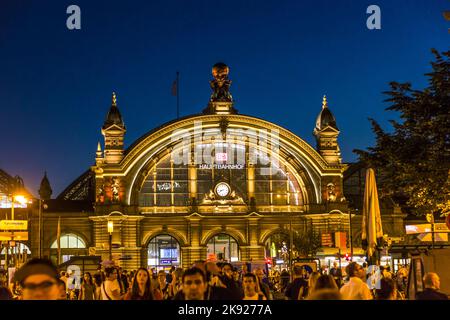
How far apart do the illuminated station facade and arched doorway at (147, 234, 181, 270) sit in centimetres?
8

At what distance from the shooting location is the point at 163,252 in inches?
2712

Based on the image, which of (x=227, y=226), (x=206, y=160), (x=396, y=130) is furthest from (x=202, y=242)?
(x=396, y=130)

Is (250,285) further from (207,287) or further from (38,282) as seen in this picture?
(38,282)

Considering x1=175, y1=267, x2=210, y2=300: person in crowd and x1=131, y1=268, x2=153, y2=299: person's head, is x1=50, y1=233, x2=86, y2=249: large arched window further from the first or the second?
x1=175, y1=267, x2=210, y2=300: person in crowd

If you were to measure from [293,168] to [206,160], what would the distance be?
7.50m

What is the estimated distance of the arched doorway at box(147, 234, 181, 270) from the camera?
68.6 meters

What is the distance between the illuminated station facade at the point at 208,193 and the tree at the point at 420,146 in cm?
4140

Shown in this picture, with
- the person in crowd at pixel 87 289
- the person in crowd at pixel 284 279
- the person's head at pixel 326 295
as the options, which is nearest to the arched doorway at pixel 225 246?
the person in crowd at pixel 284 279

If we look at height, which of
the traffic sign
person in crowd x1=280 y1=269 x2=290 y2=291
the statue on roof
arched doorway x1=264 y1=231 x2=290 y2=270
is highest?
the statue on roof

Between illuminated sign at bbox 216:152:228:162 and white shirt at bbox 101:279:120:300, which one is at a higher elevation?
illuminated sign at bbox 216:152:228:162

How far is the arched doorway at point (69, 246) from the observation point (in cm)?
6896

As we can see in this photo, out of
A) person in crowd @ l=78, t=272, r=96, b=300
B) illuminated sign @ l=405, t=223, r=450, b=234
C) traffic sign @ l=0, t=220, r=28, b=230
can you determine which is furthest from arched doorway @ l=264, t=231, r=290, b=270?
person in crowd @ l=78, t=272, r=96, b=300

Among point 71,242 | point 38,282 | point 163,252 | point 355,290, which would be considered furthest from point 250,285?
point 71,242
